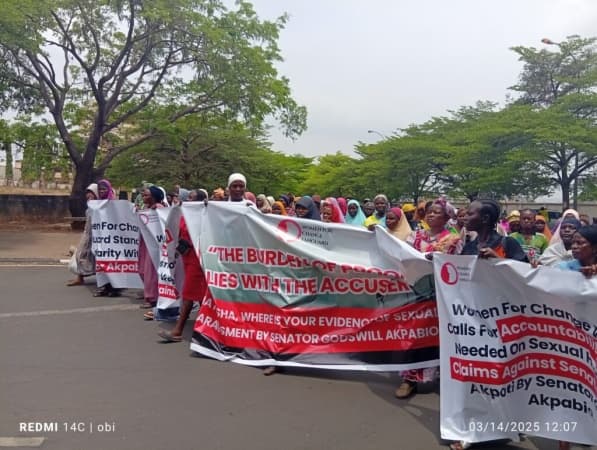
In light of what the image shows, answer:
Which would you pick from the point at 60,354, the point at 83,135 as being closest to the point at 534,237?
the point at 60,354

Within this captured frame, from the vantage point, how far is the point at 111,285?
8836 mm

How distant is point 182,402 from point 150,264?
138 inches

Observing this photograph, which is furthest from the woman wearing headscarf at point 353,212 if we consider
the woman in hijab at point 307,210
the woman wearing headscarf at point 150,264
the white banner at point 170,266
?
the white banner at point 170,266

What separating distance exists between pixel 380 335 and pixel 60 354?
10.1 feet

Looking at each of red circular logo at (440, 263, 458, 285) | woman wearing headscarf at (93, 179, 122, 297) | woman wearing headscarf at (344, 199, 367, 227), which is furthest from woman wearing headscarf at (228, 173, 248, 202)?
woman wearing headscarf at (344, 199, 367, 227)

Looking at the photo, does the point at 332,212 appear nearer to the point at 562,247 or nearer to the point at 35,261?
the point at 562,247

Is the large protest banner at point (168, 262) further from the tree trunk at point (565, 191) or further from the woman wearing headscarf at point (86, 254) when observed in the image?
the tree trunk at point (565, 191)

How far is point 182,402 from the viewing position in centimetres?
456

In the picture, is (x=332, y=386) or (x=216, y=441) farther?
(x=332, y=386)

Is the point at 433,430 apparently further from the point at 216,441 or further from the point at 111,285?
the point at 111,285

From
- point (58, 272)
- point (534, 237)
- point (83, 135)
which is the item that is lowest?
point (58, 272)

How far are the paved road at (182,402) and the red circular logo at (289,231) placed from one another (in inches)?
46.5

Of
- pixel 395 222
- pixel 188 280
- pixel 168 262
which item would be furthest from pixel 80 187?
pixel 395 222

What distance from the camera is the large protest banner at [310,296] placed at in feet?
15.8
